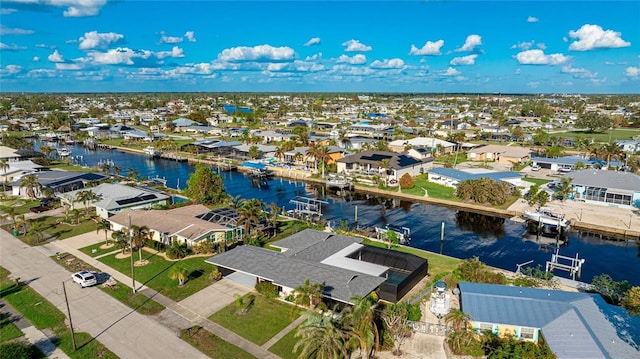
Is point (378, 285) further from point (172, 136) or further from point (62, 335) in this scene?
point (172, 136)

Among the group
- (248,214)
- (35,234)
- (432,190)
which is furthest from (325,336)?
(432,190)

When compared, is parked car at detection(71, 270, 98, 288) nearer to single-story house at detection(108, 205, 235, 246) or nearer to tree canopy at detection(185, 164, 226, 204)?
single-story house at detection(108, 205, 235, 246)

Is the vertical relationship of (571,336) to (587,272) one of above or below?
above

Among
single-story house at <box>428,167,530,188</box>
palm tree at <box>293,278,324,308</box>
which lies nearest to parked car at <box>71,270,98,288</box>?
palm tree at <box>293,278,324,308</box>

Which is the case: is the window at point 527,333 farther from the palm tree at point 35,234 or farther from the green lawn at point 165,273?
the palm tree at point 35,234

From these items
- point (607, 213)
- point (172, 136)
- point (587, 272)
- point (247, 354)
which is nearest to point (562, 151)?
point (607, 213)

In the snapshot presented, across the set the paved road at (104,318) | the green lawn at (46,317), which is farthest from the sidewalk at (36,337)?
the paved road at (104,318)
